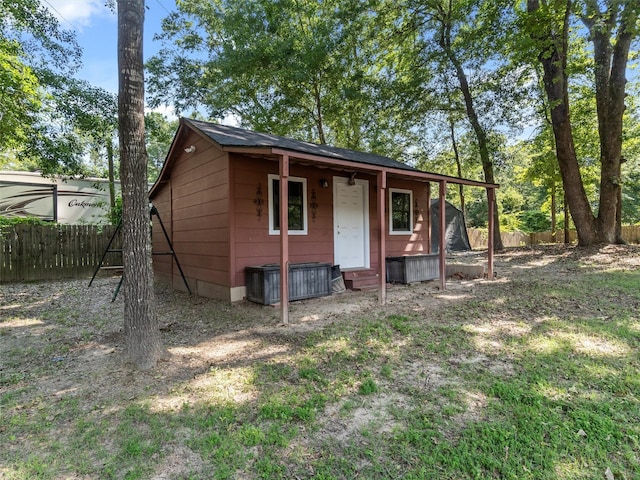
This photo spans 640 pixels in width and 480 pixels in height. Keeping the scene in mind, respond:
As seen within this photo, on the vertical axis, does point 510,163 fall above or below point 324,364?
above

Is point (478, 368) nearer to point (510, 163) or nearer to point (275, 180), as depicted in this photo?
point (275, 180)

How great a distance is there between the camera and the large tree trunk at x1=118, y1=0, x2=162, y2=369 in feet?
9.96

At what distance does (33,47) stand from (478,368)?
34.8ft

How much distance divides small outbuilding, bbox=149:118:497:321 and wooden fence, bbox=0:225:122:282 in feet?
7.47

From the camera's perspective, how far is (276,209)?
6344mm

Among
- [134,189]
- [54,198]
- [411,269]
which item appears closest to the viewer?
[134,189]

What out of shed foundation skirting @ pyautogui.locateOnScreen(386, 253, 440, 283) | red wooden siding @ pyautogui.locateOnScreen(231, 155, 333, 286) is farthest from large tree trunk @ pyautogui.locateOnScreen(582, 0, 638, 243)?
red wooden siding @ pyautogui.locateOnScreen(231, 155, 333, 286)

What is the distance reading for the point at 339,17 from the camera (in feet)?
42.0

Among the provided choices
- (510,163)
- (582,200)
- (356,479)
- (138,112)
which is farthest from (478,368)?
(510,163)

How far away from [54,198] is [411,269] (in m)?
11.7

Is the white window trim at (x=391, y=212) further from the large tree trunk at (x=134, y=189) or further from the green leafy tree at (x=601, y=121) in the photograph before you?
the large tree trunk at (x=134, y=189)

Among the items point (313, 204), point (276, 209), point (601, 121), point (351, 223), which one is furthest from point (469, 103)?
point (276, 209)

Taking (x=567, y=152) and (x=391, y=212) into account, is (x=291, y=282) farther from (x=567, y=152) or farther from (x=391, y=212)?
(x=567, y=152)

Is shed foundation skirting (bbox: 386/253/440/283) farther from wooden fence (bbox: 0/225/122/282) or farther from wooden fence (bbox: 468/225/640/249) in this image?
wooden fence (bbox: 468/225/640/249)
